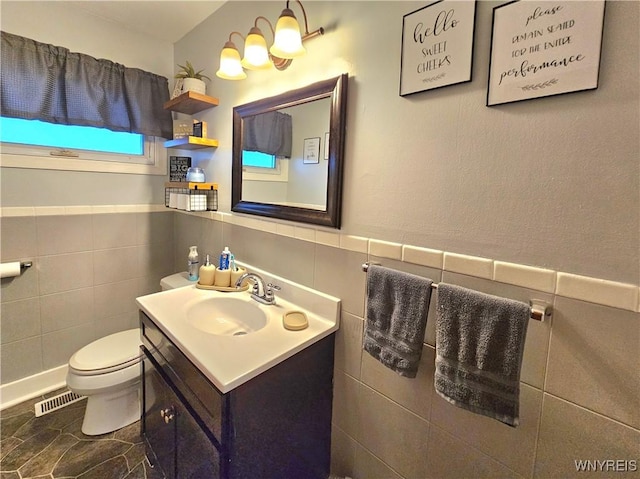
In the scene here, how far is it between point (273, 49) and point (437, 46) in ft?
1.99

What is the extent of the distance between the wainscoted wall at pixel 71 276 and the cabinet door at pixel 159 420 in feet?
3.15

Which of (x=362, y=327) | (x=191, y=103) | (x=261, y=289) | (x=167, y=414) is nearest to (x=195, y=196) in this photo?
(x=191, y=103)

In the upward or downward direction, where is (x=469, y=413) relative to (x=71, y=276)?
downward

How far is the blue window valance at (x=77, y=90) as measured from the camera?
1609 mm

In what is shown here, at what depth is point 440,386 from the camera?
0.88 m

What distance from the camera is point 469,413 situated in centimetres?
94

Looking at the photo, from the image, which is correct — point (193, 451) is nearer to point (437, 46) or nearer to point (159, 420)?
point (159, 420)

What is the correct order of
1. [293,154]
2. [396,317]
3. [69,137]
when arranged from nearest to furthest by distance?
[396,317], [293,154], [69,137]

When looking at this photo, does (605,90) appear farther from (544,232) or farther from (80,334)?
(80,334)

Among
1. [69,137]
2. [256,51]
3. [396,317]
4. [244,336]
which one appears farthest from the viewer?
[69,137]

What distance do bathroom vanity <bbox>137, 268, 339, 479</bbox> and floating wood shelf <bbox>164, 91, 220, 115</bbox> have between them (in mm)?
1112

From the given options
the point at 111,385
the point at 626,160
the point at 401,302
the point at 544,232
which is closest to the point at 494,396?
the point at 401,302

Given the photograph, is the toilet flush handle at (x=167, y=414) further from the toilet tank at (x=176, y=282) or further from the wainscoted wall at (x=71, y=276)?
the wainscoted wall at (x=71, y=276)

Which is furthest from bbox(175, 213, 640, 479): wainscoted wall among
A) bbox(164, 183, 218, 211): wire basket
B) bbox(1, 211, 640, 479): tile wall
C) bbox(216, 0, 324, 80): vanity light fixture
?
bbox(216, 0, 324, 80): vanity light fixture
